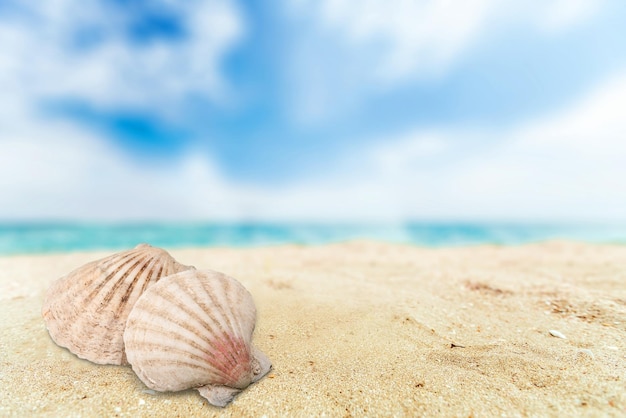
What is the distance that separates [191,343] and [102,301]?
1020 mm

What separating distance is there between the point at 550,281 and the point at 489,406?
146 inches

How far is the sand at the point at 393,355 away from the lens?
1.92 meters

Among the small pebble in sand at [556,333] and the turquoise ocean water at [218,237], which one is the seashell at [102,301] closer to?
the small pebble in sand at [556,333]

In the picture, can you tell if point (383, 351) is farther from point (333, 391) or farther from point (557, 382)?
point (557, 382)

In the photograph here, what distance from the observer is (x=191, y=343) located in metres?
2.06

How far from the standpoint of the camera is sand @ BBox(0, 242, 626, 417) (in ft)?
6.30

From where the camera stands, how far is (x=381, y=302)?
12.0ft

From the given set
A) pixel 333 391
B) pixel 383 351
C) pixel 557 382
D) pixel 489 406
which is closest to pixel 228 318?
pixel 333 391

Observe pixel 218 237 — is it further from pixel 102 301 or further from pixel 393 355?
pixel 393 355

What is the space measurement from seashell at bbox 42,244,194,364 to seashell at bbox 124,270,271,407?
1.18 ft

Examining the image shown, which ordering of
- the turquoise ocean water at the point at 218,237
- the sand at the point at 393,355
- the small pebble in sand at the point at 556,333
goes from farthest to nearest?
1. the turquoise ocean water at the point at 218,237
2. the small pebble in sand at the point at 556,333
3. the sand at the point at 393,355

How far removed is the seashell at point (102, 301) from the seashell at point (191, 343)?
1.18ft

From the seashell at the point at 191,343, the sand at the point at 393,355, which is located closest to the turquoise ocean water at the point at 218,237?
the sand at the point at 393,355

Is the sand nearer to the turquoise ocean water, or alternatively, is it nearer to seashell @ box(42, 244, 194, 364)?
seashell @ box(42, 244, 194, 364)
